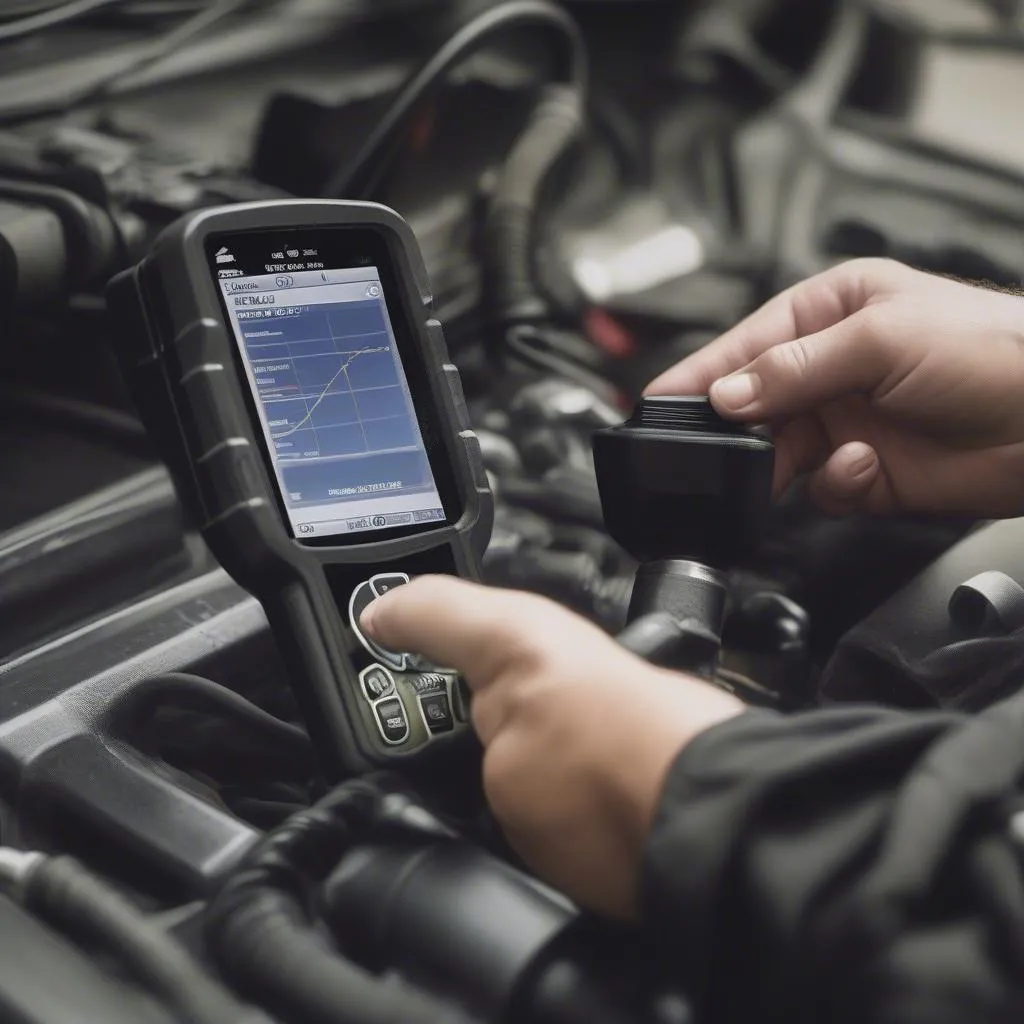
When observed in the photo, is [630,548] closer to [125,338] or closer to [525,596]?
[525,596]

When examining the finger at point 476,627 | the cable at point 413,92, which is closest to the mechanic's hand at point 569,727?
the finger at point 476,627

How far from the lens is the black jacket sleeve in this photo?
1.09ft

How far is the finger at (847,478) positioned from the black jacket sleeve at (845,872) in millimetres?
350

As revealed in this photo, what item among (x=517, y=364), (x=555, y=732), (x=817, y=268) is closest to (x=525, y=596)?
(x=555, y=732)

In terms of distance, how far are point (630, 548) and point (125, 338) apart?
11.3 inches

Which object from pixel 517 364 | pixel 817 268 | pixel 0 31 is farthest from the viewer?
pixel 817 268

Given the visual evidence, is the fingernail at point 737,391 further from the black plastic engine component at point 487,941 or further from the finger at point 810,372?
the black plastic engine component at point 487,941

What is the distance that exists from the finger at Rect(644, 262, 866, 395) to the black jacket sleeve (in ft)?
1.25

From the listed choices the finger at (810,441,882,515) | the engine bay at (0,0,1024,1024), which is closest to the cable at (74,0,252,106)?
the engine bay at (0,0,1024,1024)

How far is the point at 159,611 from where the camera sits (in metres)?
0.67

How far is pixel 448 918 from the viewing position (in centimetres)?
41

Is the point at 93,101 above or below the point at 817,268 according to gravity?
above

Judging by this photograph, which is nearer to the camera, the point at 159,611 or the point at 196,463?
the point at 196,463

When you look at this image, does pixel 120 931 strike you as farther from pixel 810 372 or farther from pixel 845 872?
pixel 810 372
